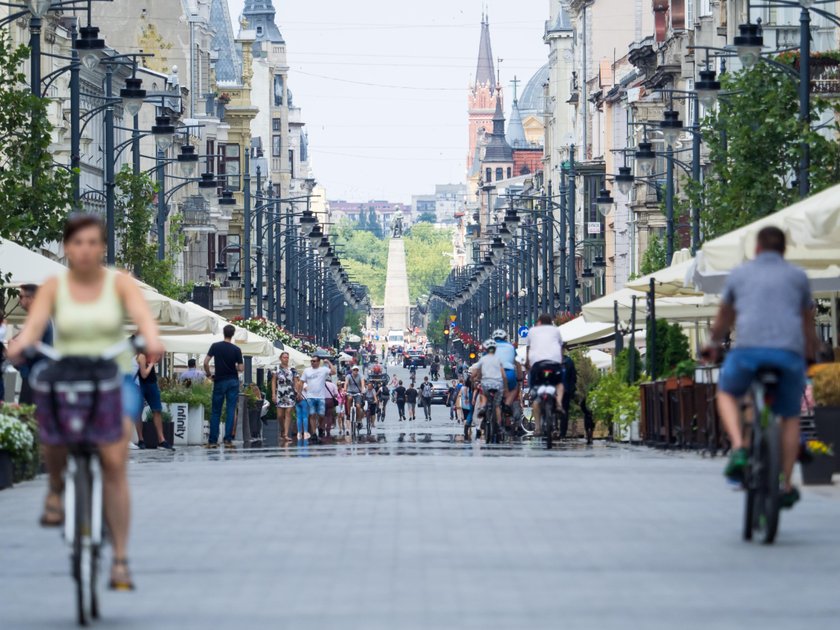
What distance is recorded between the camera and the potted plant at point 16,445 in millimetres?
18906

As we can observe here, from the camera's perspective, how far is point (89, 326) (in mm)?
9867

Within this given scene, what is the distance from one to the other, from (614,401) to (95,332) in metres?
25.5

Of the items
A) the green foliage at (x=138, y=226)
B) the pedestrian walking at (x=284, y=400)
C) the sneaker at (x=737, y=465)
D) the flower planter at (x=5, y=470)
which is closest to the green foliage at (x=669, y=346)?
the pedestrian walking at (x=284, y=400)

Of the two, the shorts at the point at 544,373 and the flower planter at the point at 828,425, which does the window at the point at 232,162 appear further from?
the flower planter at the point at 828,425

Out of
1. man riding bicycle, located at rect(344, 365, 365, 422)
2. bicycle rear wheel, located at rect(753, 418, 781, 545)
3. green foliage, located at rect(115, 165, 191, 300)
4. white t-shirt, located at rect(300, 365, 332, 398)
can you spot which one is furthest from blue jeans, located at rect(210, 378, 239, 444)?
man riding bicycle, located at rect(344, 365, 365, 422)

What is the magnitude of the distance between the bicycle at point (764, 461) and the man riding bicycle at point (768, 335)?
0.21 ft

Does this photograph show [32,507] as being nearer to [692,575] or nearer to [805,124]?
[692,575]

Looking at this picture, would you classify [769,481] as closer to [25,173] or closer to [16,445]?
[16,445]

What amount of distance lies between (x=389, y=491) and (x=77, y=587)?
25.2 feet

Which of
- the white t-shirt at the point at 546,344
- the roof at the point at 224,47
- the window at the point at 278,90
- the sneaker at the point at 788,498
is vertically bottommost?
the sneaker at the point at 788,498

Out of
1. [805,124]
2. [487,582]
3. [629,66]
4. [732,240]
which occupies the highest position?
[629,66]

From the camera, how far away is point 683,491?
55.0 ft

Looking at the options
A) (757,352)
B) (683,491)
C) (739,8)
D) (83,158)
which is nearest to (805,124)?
(683,491)

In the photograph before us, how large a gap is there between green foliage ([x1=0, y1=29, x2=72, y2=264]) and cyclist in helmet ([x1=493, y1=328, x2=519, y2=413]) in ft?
26.5
